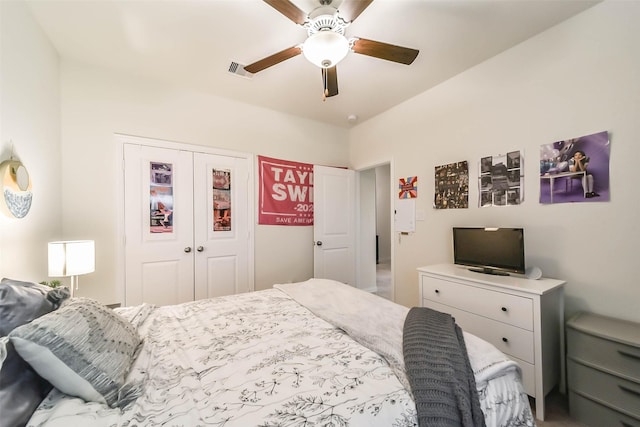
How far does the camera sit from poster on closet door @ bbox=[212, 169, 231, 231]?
288cm

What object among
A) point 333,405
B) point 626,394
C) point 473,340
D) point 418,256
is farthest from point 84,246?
point 626,394

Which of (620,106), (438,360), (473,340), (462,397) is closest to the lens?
(462,397)

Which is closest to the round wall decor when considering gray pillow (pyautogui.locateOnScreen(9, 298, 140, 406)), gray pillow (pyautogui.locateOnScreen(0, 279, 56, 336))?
gray pillow (pyautogui.locateOnScreen(0, 279, 56, 336))

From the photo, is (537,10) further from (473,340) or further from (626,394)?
(626,394)

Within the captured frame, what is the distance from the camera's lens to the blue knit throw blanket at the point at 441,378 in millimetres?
802

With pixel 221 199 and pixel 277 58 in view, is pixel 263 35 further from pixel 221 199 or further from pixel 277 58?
pixel 221 199

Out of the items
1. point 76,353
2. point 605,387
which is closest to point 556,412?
point 605,387

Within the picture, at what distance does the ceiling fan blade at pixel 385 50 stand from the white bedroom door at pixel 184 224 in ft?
6.35

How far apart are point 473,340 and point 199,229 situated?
2.68m

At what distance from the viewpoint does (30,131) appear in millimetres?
1659

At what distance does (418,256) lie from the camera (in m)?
2.83

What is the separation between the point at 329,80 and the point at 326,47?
391 mm

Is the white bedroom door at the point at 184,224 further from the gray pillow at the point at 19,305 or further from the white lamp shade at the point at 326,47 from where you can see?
the white lamp shade at the point at 326,47

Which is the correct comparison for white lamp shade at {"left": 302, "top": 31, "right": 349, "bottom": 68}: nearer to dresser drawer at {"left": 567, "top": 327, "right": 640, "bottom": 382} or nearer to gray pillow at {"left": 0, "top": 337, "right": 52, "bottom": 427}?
gray pillow at {"left": 0, "top": 337, "right": 52, "bottom": 427}
